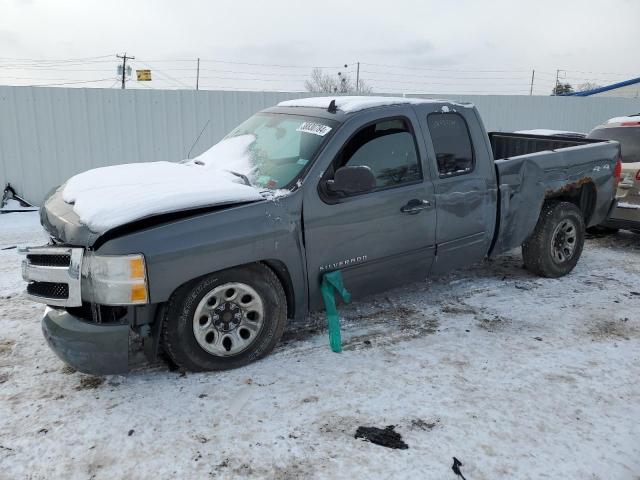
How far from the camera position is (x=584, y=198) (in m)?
5.83

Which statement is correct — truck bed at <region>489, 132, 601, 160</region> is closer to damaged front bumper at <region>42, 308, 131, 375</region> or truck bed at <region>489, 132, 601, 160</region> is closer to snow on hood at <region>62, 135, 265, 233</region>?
snow on hood at <region>62, 135, 265, 233</region>

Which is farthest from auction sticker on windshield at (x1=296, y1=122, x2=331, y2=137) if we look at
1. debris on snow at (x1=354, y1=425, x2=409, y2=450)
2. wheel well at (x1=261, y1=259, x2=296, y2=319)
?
debris on snow at (x1=354, y1=425, x2=409, y2=450)

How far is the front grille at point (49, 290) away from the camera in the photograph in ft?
10.6

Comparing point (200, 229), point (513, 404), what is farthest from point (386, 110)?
point (513, 404)

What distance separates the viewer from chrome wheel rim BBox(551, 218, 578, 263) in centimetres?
555

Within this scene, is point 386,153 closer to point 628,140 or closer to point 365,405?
point 365,405

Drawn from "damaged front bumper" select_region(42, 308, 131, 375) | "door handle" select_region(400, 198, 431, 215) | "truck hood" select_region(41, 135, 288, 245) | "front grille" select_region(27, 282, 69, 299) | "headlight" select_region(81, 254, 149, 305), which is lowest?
"damaged front bumper" select_region(42, 308, 131, 375)

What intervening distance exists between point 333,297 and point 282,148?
1233mm

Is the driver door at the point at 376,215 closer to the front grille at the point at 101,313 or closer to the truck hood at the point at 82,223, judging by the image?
the truck hood at the point at 82,223

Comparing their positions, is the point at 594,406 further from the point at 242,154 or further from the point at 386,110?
the point at 242,154

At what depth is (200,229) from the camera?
129 inches

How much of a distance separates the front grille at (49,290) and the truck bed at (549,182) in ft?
11.9

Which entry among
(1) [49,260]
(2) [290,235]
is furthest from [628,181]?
(1) [49,260]

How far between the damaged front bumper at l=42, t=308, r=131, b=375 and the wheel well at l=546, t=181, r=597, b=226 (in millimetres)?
4580
